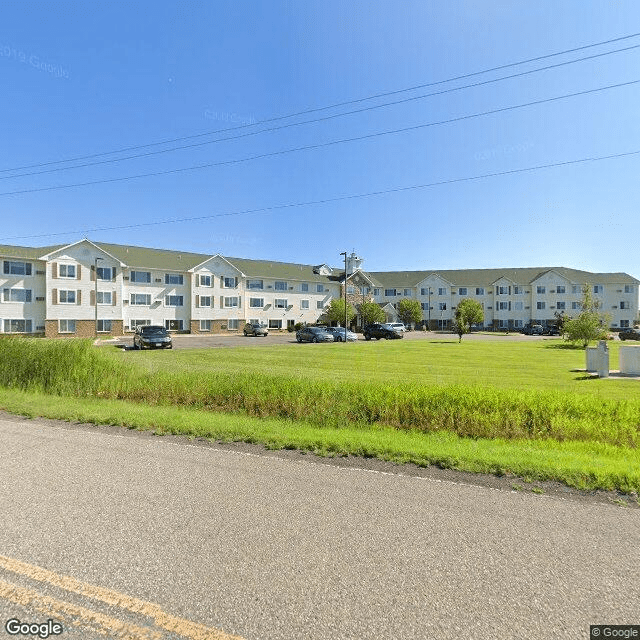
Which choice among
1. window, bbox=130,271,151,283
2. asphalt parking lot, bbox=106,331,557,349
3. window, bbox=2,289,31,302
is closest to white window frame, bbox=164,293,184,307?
window, bbox=130,271,151,283

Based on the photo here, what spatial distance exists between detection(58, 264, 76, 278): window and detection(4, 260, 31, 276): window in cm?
317

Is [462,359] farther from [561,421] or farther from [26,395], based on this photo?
[26,395]

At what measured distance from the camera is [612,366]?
71.8 feet

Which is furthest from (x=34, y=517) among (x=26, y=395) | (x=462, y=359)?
(x=462, y=359)

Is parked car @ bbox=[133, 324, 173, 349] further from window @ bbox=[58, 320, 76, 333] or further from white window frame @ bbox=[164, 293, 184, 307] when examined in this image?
white window frame @ bbox=[164, 293, 184, 307]

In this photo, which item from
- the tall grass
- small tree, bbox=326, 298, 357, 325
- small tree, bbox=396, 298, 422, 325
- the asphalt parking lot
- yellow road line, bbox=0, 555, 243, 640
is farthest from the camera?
small tree, bbox=396, 298, 422, 325

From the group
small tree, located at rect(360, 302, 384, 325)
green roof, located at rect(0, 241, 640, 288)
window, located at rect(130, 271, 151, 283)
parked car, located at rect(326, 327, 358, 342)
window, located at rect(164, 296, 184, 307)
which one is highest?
green roof, located at rect(0, 241, 640, 288)

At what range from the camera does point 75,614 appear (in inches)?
113

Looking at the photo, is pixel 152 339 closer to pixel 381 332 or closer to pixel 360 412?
pixel 381 332

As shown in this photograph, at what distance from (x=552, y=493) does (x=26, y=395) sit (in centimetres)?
1282

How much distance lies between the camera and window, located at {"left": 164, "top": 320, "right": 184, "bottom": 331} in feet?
201

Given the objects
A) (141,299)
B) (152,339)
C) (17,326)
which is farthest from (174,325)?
(152,339)

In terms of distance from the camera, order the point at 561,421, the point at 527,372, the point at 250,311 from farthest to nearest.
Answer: the point at 250,311, the point at 527,372, the point at 561,421

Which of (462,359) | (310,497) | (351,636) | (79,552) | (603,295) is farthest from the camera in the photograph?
(603,295)
